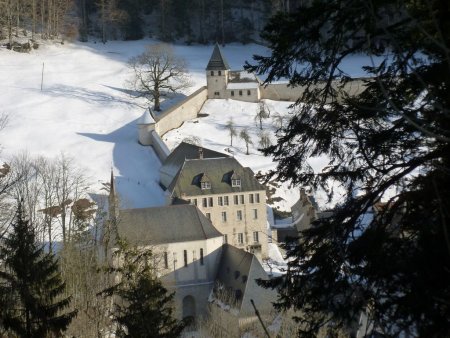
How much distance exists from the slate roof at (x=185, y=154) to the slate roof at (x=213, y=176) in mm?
1441

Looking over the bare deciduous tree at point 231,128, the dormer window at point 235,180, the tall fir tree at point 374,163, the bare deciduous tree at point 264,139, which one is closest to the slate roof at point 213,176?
the dormer window at point 235,180

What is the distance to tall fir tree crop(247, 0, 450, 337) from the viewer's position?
411cm

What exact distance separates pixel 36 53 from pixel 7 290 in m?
41.8

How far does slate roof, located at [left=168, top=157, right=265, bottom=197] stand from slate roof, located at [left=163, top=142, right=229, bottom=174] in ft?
4.73

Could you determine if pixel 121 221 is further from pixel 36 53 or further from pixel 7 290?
pixel 36 53

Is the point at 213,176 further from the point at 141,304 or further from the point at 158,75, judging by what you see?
the point at 141,304

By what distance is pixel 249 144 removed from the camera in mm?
34625

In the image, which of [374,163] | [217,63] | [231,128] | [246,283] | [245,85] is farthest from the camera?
[217,63]

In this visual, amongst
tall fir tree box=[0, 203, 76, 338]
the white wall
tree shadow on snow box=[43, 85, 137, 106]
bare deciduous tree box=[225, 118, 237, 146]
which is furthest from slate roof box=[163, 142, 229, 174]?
tall fir tree box=[0, 203, 76, 338]

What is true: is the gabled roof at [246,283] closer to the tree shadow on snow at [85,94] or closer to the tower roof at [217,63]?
the tree shadow on snow at [85,94]

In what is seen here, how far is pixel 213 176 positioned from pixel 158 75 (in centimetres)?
1520

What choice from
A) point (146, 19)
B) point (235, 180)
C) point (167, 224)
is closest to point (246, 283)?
point (167, 224)

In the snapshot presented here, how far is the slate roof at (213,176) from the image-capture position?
2819 cm

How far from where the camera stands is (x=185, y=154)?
30.8 meters
